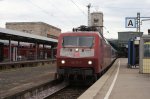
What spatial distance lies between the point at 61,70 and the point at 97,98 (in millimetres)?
7085

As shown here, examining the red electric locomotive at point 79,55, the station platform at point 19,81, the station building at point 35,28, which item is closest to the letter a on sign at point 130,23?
the station platform at point 19,81

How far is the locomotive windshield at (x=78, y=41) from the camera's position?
1895 cm

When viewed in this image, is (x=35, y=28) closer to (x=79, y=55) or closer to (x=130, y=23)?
(x=130, y=23)

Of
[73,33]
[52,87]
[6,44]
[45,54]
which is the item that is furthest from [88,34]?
[45,54]

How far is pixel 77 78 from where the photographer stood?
19172mm

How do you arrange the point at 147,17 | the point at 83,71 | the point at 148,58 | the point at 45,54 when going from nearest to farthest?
the point at 83,71 → the point at 148,58 → the point at 147,17 → the point at 45,54

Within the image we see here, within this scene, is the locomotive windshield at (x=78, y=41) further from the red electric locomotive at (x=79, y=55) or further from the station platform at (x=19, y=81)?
the station platform at (x=19, y=81)

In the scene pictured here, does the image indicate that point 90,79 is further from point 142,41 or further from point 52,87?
point 142,41

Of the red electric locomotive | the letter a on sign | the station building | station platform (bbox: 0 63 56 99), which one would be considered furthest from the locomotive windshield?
the station building

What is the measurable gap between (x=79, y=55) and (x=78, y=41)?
0.88m

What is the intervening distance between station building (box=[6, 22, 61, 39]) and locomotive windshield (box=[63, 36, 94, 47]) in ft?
235

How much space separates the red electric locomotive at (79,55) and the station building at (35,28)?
71.8 meters

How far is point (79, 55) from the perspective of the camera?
18.5 metres

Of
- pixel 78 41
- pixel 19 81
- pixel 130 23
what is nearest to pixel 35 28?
pixel 130 23
